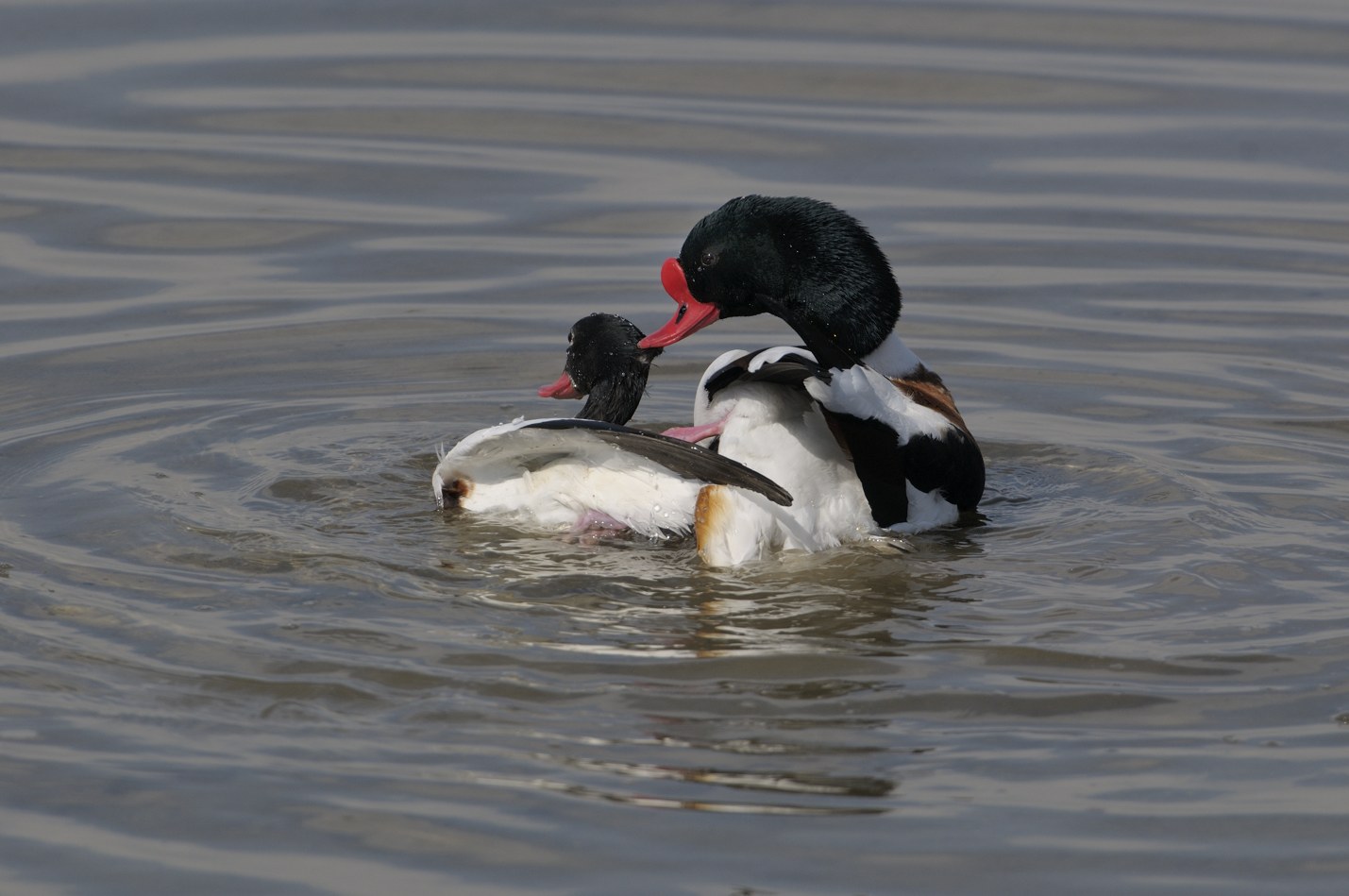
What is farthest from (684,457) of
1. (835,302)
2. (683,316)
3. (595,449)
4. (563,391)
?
(563,391)

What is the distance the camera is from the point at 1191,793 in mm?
4680

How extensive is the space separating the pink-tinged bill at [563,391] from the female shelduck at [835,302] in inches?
18.9

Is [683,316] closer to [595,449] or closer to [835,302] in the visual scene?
[835,302]

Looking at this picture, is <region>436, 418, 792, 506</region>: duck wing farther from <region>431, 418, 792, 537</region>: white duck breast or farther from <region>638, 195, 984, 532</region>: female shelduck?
<region>638, 195, 984, 532</region>: female shelduck

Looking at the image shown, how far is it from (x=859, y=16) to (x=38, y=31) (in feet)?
18.8

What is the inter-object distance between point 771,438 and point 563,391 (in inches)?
61.1

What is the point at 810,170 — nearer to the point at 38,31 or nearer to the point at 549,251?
the point at 549,251

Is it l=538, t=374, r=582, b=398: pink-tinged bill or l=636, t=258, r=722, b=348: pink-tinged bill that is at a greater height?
l=636, t=258, r=722, b=348: pink-tinged bill

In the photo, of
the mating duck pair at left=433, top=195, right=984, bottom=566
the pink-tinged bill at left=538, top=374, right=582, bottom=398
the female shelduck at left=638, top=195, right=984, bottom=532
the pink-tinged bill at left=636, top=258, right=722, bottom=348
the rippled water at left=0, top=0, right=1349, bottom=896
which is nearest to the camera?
the rippled water at left=0, top=0, right=1349, bottom=896

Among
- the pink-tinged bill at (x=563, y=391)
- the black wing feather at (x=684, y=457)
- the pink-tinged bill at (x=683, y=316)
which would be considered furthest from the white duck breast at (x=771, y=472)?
the pink-tinged bill at (x=563, y=391)

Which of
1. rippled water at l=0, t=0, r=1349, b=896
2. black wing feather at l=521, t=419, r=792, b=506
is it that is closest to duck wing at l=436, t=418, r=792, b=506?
black wing feather at l=521, t=419, r=792, b=506

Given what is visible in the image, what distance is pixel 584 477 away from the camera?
6.47 meters

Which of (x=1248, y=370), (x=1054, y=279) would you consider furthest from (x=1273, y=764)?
(x=1054, y=279)

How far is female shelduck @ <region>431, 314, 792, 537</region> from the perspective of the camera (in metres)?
6.09
